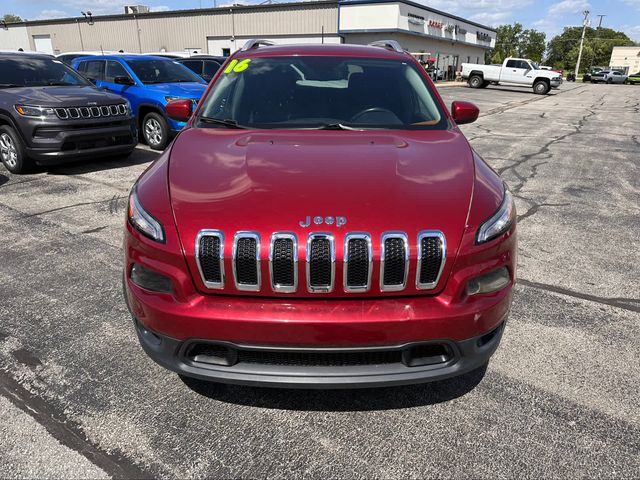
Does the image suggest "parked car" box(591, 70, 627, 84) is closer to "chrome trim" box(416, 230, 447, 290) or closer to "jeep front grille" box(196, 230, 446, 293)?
"chrome trim" box(416, 230, 447, 290)

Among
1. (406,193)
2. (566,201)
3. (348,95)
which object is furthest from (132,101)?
(406,193)

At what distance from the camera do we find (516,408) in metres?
2.44

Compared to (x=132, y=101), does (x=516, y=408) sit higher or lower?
lower

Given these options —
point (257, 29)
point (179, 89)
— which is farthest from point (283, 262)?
point (257, 29)

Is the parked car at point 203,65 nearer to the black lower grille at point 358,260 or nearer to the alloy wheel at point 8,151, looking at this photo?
the alloy wheel at point 8,151

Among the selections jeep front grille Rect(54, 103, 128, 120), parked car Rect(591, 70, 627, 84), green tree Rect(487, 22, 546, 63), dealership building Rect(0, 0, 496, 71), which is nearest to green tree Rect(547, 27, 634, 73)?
green tree Rect(487, 22, 546, 63)

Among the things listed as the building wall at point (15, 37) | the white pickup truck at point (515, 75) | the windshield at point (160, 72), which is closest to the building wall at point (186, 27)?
the building wall at point (15, 37)

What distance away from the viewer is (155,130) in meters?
9.02

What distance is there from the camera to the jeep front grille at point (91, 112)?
680cm

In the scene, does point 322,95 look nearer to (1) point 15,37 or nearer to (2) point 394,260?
(2) point 394,260

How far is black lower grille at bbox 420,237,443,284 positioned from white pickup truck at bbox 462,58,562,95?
33.0 metres

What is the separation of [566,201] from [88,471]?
616cm

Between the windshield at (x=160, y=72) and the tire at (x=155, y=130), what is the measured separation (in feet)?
2.65

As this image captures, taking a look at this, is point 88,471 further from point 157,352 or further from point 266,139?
point 266,139
